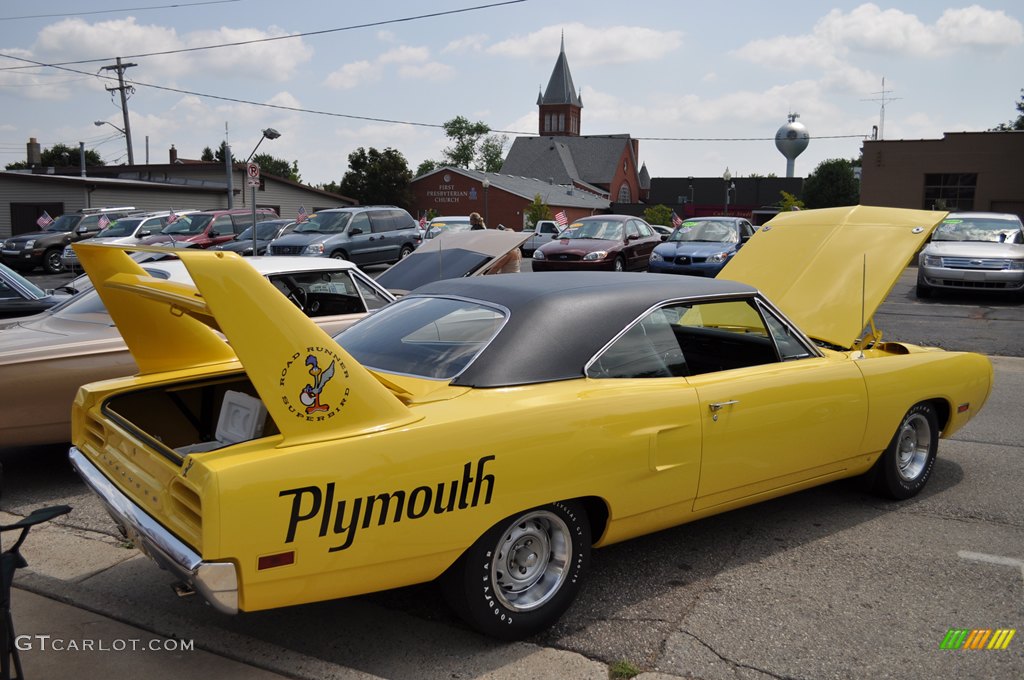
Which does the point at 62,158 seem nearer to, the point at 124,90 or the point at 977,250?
the point at 124,90

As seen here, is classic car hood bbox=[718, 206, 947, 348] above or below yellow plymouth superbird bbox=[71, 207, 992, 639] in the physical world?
above

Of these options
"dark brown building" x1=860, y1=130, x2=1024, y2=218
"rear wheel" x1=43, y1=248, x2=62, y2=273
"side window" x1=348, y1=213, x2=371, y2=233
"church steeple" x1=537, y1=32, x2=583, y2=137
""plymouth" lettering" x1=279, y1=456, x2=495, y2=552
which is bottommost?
"rear wheel" x1=43, y1=248, x2=62, y2=273

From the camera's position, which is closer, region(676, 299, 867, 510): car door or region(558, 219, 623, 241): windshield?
region(676, 299, 867, 510): car door

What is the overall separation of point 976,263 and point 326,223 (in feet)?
49.0

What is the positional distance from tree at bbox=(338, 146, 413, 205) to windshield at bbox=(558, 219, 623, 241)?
41.3 m

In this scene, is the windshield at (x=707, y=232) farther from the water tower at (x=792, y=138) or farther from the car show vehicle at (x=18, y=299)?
the water tower at (x=792, y=138)

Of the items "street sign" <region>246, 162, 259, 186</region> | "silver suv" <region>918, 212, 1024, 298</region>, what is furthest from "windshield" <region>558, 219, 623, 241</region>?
"street sign" <region>246, 162, 259, 186</region>

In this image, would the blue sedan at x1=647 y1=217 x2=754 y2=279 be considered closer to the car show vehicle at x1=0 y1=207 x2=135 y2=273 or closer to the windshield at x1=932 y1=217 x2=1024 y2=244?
the windshield at x1=932 y1=217 x2=1024 y2=244

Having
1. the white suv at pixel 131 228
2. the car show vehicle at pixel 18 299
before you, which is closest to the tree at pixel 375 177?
the white suv at pixel 131 228

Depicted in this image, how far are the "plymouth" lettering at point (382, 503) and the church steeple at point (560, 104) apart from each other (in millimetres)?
100715

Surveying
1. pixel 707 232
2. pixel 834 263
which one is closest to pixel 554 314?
pixel 834 263

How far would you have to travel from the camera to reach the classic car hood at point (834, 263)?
17.8 feet

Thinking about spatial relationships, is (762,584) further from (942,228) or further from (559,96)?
(559,96)

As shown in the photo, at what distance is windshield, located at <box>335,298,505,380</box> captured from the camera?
3682mm
